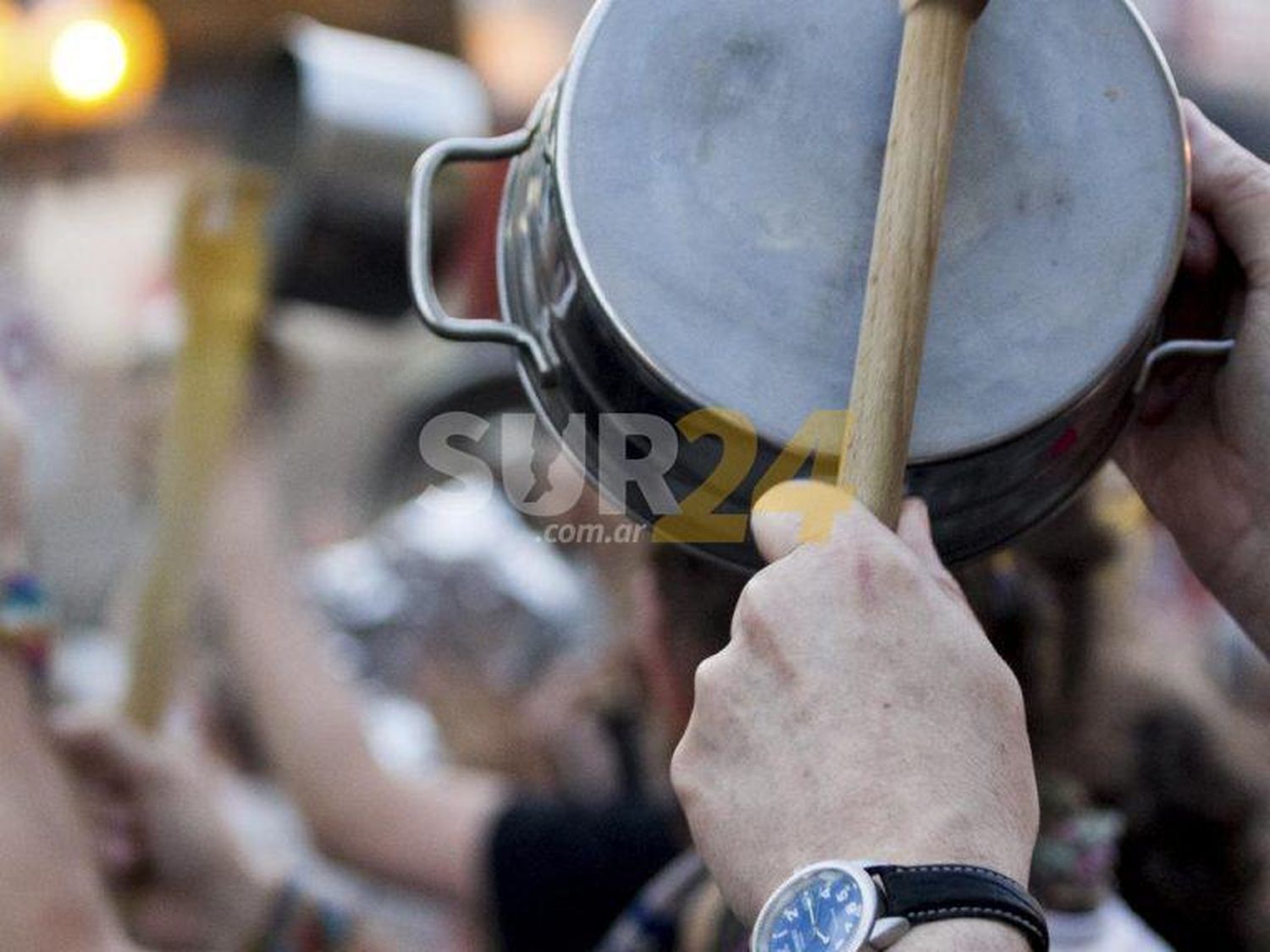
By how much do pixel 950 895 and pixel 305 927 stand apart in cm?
113

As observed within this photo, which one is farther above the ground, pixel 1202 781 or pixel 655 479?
pixel 655 479

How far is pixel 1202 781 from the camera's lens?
73.3 inches

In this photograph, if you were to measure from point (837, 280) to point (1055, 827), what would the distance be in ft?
2.39

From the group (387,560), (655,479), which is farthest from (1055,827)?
(387,560)

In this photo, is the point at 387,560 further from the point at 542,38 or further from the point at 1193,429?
the point at 542,38

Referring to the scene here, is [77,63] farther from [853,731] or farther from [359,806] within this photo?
[853,731]

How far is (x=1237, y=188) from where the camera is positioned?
984 mm

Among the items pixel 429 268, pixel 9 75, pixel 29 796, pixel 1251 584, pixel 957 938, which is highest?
pixel 429 268

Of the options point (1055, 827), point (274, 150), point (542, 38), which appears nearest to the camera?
point (1055, 827)

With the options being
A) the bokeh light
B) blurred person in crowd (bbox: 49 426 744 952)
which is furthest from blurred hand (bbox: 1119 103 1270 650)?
the bokeh light

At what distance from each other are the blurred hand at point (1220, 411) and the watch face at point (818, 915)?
435mm

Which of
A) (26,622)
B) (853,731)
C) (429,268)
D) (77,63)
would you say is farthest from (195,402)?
(77,63)

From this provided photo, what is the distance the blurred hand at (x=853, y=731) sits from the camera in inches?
29.2

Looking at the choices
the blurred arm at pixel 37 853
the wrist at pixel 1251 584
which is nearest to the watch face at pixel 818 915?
the wrist at pixel 1251 584
